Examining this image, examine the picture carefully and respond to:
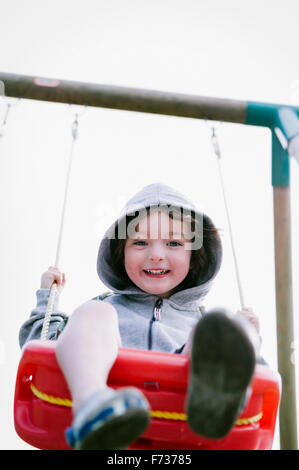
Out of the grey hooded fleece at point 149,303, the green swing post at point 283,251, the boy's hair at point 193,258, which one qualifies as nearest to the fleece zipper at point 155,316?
the grey hooded fleece at point 149,303

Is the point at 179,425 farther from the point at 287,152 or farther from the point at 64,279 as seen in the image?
the point at 287,152

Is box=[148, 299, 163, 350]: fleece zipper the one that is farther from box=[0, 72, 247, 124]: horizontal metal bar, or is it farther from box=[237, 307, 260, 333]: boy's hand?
box=[0, 72, 247, 124]: horizontal metal bar

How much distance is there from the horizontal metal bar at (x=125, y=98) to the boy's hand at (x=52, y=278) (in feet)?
2.16

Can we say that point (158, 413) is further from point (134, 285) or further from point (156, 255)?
point (134, 285)

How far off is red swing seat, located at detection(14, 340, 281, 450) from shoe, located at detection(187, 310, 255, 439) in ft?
0.55

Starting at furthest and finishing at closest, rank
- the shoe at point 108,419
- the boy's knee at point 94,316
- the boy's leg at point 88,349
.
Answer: the boy's knee at point 94,316, the boy's leg at point 88,349, the shoe at point 108,419

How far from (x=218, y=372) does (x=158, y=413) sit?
31cm

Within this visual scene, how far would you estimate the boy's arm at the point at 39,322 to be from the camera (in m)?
1.66

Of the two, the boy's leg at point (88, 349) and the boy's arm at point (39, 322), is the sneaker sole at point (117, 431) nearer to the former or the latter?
the boy's leg at point (88, 349)

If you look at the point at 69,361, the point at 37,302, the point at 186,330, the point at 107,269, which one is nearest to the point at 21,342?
the point at 37,302

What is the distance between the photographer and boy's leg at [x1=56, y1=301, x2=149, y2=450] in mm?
882

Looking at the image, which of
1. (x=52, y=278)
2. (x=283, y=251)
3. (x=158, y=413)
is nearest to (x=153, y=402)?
(x=158, y=413)

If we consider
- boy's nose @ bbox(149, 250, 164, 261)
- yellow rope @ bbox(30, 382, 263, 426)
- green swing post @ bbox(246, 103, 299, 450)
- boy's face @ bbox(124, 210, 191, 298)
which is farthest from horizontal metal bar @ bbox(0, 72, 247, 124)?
yellow rope @ bbox(30, 382, 263, 426)

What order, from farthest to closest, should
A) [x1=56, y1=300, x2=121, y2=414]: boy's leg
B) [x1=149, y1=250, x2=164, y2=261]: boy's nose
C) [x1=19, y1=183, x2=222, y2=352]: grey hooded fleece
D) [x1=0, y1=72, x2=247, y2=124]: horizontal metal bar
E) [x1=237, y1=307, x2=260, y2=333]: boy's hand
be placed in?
[x1=0, y1=72, x2=247, y2=124]: horizontal metal bar
[x1=149, y1=250, x2=164, y2=261]: boy's nose
[x1=19, y1=183, x2=222, y2=352]: grey hooded fleece
[x1=237, y1=307, x2=260, y2=333]: boy's hand
[x1=56, y1=300, x2=121, y2=414]: boy's leg
